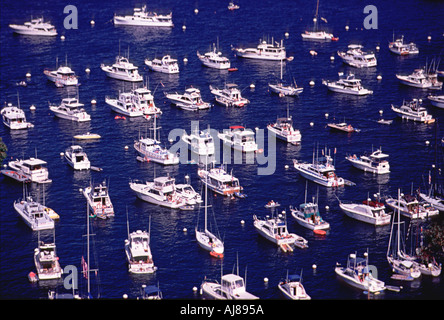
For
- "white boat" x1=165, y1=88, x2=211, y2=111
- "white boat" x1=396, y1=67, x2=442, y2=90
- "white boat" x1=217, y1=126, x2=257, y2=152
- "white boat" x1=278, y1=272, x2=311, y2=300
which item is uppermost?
"white boat" x1=396, y1=67, x2=442, y2=90

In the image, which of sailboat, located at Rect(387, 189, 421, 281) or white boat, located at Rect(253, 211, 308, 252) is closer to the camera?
sailboat, located at Rect(387, 189, 421, 281)

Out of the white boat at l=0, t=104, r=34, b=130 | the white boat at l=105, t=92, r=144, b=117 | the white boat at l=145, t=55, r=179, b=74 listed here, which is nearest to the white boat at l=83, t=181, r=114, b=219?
the white boat at l=0, t=104, r=34, b=130

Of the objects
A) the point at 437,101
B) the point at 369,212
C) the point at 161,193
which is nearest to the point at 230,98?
the point at 437,101

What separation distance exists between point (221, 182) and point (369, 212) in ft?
80.9

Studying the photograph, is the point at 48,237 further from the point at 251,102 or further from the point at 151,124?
the point at 251,102

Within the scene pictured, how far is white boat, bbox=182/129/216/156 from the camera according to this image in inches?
5763

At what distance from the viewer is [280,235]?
113875 millimetres

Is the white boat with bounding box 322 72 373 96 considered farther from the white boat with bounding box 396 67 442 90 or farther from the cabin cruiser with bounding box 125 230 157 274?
Answer: the cabin cruiser with bounding box 125 230 157 274

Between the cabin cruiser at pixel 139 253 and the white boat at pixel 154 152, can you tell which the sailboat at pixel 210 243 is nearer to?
the cabin cruiser at pixel 139 253

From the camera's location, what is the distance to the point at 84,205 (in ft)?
417

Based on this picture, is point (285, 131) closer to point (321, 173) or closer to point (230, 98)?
point (321, 173)

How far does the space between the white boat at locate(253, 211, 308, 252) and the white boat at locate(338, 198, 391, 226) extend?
1170cm

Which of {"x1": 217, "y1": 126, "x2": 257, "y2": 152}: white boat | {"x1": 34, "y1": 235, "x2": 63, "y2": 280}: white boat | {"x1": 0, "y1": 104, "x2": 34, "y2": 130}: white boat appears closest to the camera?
{"x1": 34, "y1": 235, "x2": 63, "y2": 280}: white boat

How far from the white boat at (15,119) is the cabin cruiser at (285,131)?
48802 millimetres
